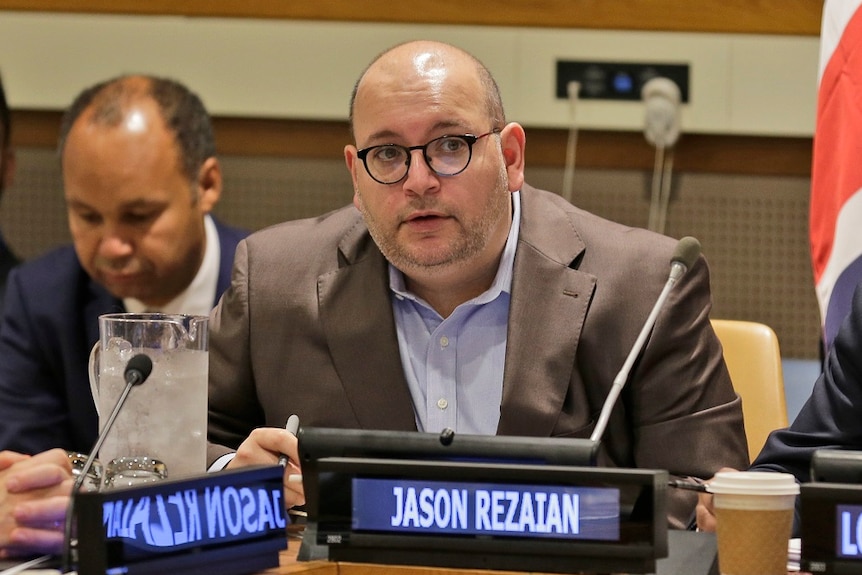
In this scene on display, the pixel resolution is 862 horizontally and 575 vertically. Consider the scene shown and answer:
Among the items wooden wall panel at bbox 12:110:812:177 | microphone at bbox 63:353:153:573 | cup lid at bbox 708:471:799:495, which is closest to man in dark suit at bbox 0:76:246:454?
wooden wall panel at bbox 12:110:812:177

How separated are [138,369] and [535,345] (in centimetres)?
86

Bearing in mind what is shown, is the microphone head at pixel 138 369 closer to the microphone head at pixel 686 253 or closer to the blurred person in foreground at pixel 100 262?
the microphone head at pixel 686 253

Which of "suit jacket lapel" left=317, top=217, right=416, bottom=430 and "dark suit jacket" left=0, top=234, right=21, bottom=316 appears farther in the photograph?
"dark suit jacket" left=0, top=234, right=21, bottom=316

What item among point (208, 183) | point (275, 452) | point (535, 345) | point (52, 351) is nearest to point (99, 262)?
point (52, 351)

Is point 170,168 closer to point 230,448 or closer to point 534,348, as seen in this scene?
point 230,448

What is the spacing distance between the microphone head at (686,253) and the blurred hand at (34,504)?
906 millimetres

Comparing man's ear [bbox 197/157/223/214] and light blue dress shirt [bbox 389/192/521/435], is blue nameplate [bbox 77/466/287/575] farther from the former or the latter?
man's ear [bbox 197/157/223/214]

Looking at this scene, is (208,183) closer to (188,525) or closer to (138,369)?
(138,369)

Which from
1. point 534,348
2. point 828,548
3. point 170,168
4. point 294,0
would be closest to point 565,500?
point 828,548

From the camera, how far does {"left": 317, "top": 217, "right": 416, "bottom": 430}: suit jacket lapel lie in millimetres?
2314

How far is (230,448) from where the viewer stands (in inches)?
92.7

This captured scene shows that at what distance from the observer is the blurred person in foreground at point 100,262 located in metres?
3.15

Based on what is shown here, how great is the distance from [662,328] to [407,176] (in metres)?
0.53

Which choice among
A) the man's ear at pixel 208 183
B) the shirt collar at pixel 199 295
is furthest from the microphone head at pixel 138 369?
the man's ear at pixel 208 183
